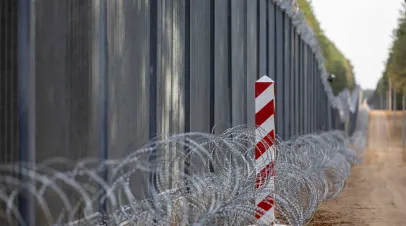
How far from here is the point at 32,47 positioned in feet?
19.1

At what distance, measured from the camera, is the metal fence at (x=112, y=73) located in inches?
227

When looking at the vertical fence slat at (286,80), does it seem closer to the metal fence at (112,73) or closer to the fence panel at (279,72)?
the fence panel at (279,72)

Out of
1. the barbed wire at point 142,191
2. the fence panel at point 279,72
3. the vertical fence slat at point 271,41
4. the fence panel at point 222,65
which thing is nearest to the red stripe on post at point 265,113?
the barbed wire at point 142,191

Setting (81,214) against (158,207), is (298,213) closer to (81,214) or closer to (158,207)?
(81,214)

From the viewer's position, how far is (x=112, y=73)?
26.0ft

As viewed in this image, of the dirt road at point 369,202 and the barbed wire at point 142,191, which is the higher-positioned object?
the barbed wire at point 142,191

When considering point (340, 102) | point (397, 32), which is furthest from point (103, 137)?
point (397, 32)

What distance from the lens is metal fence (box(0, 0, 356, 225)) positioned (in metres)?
5.77

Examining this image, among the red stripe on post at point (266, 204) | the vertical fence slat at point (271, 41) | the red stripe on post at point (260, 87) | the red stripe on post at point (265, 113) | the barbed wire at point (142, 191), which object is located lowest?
the red stripe on post at point (266, 204)

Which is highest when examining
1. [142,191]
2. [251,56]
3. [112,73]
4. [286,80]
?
[251,56]

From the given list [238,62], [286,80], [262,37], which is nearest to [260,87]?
[238,62]

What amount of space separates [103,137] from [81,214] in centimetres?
89

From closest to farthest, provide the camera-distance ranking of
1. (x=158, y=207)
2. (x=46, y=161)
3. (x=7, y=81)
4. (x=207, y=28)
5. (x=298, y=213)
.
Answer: (x=158, y=207) < (x=7, y=81) < (x=46, y=161) < (x=298, y=213) < (x=207, y=28)

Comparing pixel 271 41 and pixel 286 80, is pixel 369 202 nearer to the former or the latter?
pixel 271 41
